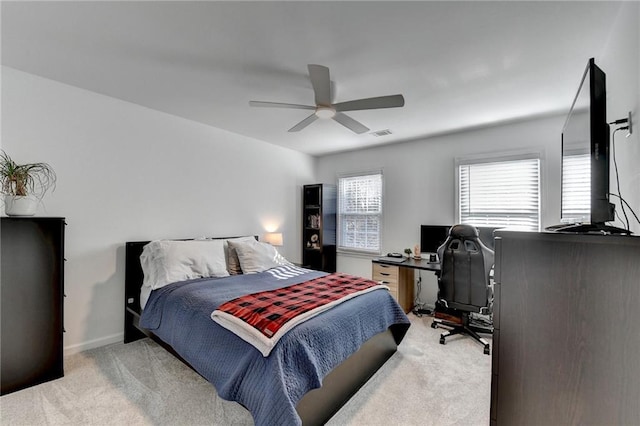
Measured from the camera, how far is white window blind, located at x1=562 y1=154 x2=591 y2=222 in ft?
4.78

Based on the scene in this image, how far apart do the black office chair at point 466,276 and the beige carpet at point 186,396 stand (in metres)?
0.45

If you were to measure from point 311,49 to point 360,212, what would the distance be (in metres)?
3.36

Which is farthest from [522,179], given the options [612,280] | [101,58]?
[101,58]

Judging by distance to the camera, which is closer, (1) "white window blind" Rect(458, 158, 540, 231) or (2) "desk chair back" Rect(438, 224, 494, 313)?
(2) "desk chair back" Rect(438, 224, 494, 313)

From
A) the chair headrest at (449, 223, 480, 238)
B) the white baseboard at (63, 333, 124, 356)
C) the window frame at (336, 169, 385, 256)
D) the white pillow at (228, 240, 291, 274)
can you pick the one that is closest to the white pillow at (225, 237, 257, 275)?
the white pillow at (228, 240, 291, 274)

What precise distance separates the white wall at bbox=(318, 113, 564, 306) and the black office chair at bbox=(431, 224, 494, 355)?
1.05m

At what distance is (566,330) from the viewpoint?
0.99 m

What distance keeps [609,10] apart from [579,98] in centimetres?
65

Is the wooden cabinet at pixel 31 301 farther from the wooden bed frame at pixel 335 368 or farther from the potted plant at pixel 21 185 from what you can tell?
the wooden bed frame at pixel 335 368

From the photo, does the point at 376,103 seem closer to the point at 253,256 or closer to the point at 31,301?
the point at 253,256

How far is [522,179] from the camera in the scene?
357cm

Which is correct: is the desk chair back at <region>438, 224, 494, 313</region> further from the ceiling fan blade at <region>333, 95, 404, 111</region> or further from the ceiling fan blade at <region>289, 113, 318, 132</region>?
the ceiling fan blade at <region>289, 113, 318, 132</region>

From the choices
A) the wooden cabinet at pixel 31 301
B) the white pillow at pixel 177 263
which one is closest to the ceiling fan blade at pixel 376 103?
the white pillow at pixel 177 263

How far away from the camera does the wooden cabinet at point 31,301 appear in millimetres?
2157
